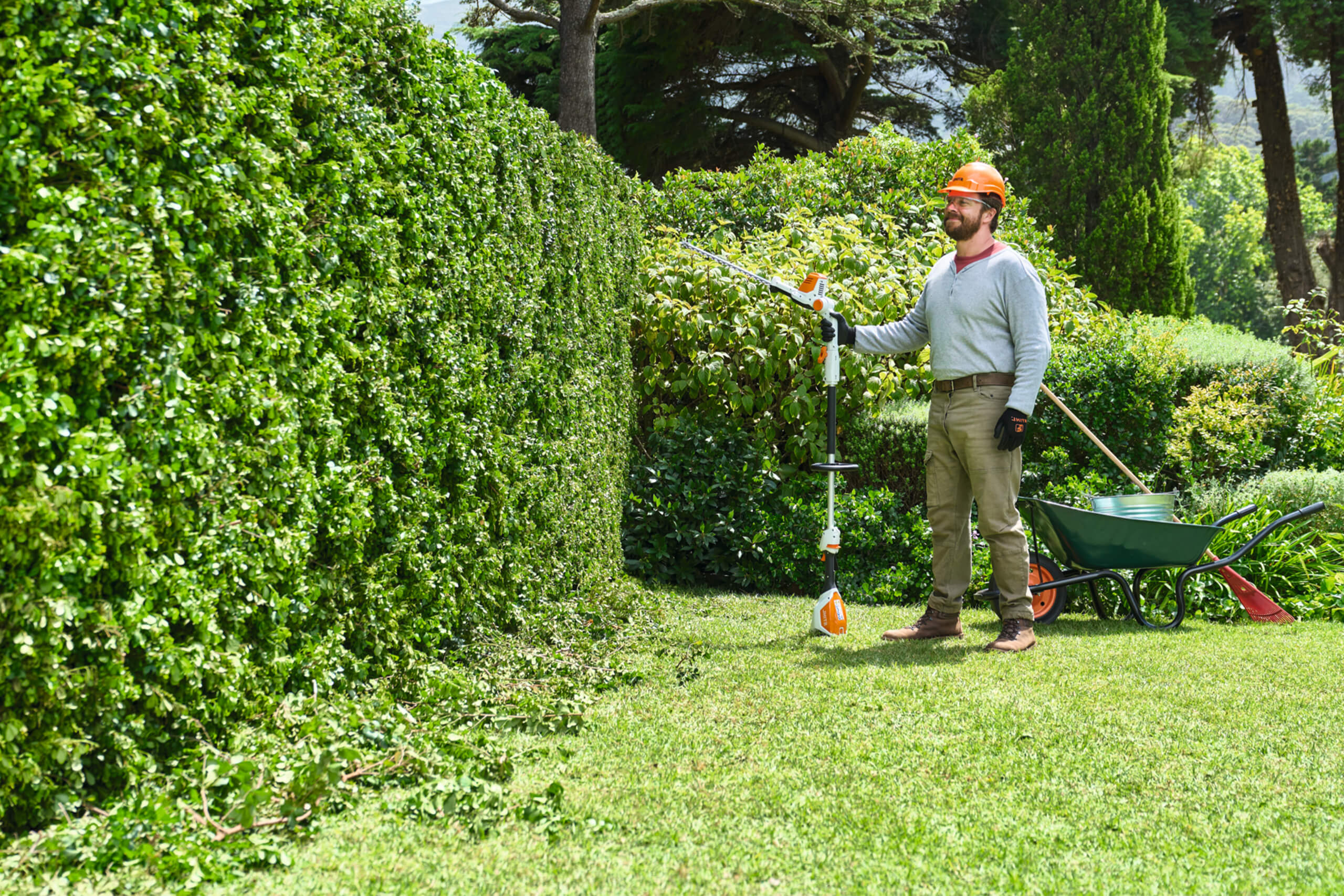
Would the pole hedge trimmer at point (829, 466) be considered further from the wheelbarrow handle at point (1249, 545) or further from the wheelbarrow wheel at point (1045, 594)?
the wheelbarrow handle at point (1249, 545)

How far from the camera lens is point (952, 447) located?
525cm

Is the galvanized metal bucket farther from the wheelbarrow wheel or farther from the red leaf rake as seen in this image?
the wheelbarrow wheel

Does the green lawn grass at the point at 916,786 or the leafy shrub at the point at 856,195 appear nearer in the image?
the green lawn grass at the point at 916,786

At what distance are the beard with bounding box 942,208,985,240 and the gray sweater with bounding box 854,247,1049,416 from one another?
0.15 meters

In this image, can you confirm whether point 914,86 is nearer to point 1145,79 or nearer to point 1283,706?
point 1145,79

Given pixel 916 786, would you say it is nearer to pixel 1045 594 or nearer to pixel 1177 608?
pixel 1045 594

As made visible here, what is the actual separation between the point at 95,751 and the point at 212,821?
32 cm

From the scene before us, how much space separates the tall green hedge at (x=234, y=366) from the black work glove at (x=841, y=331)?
67.7 inches

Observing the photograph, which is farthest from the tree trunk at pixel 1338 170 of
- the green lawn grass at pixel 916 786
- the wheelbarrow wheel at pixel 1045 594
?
the green lawn grass at pixel 916 786

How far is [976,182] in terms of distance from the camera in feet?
16.7

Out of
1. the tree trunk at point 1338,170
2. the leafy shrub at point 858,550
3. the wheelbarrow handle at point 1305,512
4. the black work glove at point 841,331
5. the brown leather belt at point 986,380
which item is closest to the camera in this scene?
the brown leather belt at point 986,380

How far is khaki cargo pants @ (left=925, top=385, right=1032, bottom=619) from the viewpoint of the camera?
5051mm

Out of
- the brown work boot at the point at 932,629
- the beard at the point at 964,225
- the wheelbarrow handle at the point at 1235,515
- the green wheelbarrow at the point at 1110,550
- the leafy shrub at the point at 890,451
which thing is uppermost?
the beard at the point at 964,225

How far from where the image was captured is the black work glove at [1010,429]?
485cm
